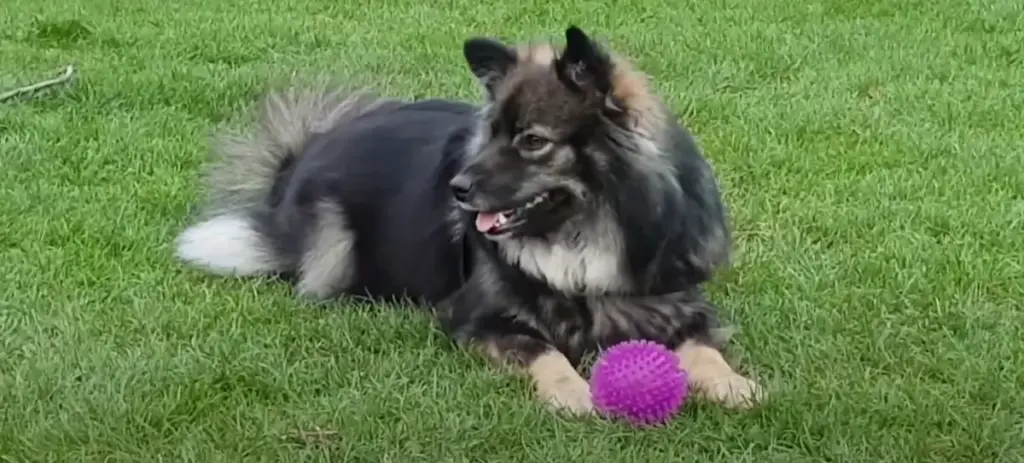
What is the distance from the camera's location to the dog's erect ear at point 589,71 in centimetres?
Answer: 330

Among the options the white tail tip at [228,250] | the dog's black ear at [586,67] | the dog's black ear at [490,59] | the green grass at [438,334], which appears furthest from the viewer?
the white tail tip at [228,250]

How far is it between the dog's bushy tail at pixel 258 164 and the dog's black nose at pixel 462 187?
1.15 meters

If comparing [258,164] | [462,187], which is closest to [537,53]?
[462,187]

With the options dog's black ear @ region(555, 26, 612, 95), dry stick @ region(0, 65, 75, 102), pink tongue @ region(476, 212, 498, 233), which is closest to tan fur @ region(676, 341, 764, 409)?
pink tongue @ region(476, 212, 498, 233)

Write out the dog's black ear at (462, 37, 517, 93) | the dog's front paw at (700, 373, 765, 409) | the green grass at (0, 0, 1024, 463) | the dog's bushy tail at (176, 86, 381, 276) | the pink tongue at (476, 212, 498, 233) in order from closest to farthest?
the green grass at (0, 0, 1024, 463), the dog's front paw at (700, 373, 765, 409), the pink tongue at (476, 212, 498, 233), the dog's black ear at (462, 37, 517, 93), the dog's bushy tail at (176, 86, 381, 276)

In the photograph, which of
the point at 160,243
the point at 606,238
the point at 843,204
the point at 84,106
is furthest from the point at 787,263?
the point at 84,106

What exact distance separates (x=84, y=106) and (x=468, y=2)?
3.01m

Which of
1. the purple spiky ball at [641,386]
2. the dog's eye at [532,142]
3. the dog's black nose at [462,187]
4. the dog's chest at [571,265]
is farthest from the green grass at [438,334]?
the dog's eye at [532,142]

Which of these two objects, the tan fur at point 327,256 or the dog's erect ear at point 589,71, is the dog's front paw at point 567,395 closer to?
the dog's erect ear at point 589,71

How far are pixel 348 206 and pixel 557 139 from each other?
3.55 feet

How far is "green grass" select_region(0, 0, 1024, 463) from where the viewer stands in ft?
10.0

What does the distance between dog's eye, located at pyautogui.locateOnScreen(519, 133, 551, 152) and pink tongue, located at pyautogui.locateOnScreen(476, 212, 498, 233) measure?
19cm

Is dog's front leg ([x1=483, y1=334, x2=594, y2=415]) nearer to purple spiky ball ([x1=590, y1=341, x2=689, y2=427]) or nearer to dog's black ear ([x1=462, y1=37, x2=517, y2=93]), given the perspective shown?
purple spiky ball ([x1=590, y1=341, x2=689, y2=427])

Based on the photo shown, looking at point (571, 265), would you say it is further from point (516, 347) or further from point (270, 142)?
point (270, 142)
